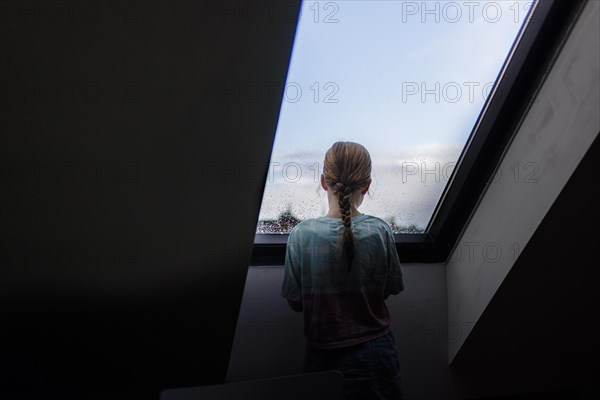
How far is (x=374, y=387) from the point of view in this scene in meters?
2.34

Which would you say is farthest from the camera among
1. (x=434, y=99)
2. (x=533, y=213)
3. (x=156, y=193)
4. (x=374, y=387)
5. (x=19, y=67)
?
(x=434, y=99)

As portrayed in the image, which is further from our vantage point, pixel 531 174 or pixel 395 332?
pixel 395 332

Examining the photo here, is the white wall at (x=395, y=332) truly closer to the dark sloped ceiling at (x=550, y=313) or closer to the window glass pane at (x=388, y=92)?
the dark sloped ceiling at (x=550, y=313)

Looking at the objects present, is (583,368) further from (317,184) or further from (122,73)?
(122,73)

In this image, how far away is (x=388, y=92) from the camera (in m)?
2.74

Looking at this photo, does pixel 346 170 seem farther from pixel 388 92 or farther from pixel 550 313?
pixel 550 313

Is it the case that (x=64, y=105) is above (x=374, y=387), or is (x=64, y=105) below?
above

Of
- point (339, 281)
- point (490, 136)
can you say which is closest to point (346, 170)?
point (339, 281)

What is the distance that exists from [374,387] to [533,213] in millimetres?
898

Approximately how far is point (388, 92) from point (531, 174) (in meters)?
0.67

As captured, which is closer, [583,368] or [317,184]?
[317,184]

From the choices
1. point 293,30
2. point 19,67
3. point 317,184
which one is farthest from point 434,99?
point 19,67

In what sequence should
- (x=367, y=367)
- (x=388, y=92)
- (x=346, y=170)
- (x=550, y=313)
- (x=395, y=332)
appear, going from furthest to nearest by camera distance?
(x=395, y=332), (x=550, y=313), (x=388, y=92), (x=346, y=170), (x=367, y=367)

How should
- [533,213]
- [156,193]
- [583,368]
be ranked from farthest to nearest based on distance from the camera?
[583,368]
[533,213]
[156,193]
